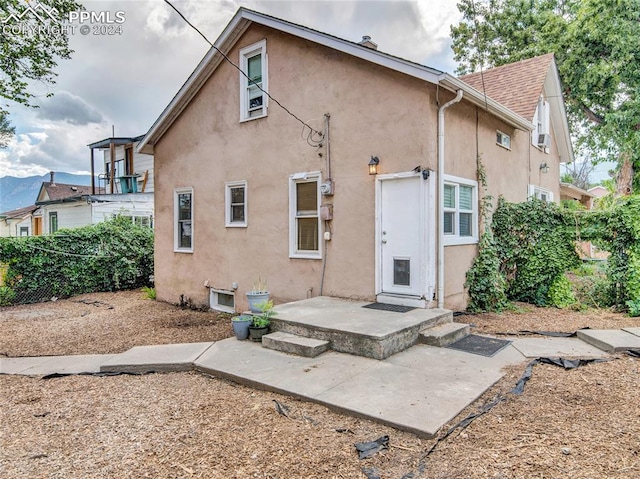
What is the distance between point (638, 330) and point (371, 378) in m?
4.38

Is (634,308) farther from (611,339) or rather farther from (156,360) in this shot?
(156,360)

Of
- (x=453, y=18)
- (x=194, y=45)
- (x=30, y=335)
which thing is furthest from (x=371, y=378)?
(x=453, y=18)

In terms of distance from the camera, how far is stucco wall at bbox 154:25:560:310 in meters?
6.50

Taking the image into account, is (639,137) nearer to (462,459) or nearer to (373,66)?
(373,66)

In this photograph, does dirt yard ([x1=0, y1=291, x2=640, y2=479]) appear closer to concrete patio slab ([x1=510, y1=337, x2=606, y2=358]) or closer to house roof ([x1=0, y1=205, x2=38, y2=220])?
concrete patio slab ([x1=510, y1=337, x2=606, y2=358])

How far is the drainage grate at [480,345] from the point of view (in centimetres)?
490

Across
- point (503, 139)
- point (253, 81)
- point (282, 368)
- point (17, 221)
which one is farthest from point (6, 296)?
point (17, 221)

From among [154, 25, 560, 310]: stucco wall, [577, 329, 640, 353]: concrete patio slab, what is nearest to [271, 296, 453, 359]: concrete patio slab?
[154, 25, 560, 310]: stucco wall

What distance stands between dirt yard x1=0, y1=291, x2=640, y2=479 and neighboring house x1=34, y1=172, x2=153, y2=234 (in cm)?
1142

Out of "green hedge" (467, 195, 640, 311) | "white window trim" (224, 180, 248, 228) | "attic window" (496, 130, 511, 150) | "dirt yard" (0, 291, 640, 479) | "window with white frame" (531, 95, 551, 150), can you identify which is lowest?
"dirt yard" (0, 291, 640, 479)

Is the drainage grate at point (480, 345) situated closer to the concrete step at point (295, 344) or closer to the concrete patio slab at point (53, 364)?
the concrete step at point (295, 344)

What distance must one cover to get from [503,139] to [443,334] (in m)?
5.52

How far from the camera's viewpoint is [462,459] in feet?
8.69

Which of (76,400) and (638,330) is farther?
(638,330)
